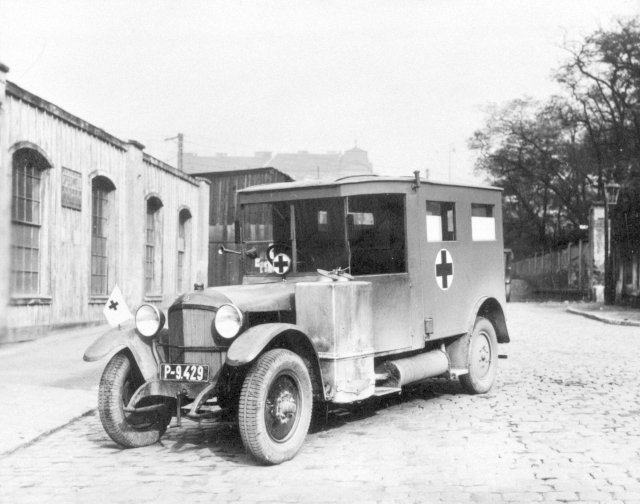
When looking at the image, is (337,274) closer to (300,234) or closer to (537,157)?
(300,234)

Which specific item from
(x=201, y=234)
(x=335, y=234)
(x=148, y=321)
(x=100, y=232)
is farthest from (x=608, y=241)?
(x=148, y=321)

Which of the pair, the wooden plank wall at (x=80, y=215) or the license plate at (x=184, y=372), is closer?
the license plate at (x=184, y=372)

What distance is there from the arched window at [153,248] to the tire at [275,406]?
16.3 metres

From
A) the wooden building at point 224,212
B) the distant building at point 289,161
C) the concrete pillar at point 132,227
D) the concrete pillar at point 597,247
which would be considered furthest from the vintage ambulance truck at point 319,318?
the distant building at point 289,161

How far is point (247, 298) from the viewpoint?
614 centimetres

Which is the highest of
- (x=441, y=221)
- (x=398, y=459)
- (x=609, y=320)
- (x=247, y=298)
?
(x=441, y=221)

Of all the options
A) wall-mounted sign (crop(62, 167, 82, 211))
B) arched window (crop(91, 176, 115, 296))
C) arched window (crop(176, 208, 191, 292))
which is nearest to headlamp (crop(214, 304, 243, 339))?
wall-mounted sign (crop(62, 167, 82, 211))

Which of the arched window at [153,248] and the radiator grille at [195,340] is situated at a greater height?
the arched window at [153,248]

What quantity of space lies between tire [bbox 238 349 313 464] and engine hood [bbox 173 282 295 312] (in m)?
0.59

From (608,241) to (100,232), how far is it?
18.7m

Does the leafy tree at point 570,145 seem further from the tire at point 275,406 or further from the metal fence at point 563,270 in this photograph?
the tire at point 275,406

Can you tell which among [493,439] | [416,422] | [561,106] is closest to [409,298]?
[416,422]

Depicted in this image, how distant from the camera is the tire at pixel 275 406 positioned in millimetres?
5305

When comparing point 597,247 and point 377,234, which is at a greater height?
point 597,247
